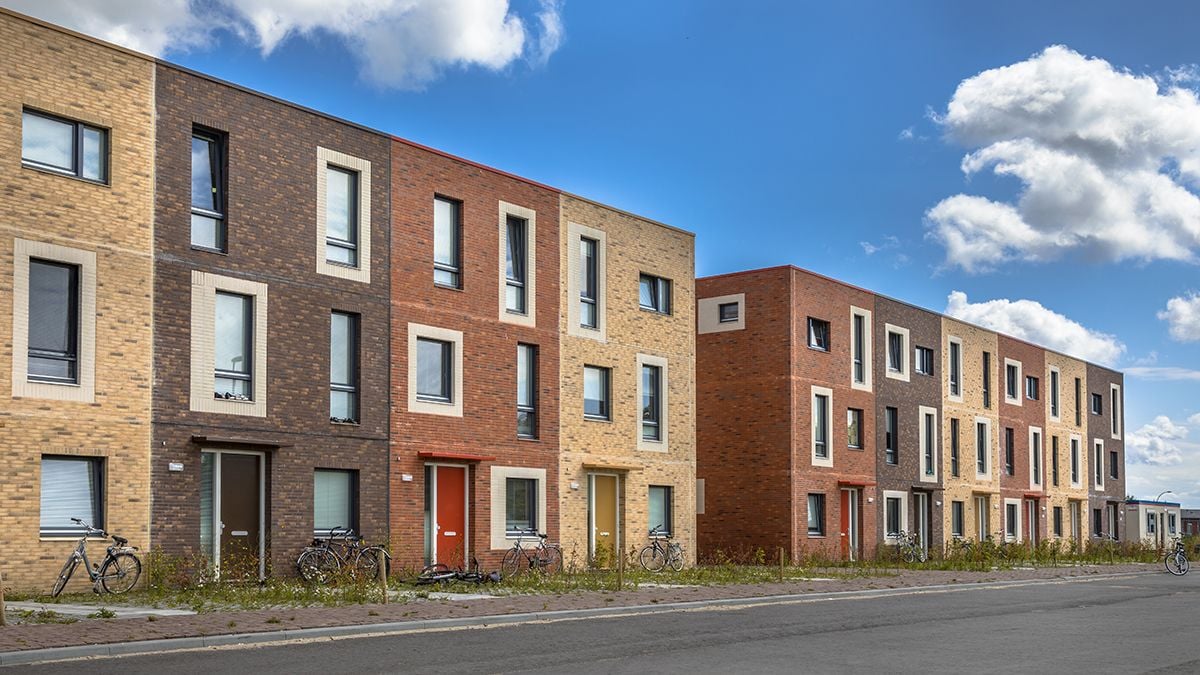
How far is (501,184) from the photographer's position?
96.5 feet

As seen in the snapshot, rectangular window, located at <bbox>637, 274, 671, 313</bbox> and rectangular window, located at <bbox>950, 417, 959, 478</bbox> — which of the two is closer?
rectangular window, located at <bbox>637, 274, 671, 313</bbox>

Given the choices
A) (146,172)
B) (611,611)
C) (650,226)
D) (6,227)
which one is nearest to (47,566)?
(6,227)

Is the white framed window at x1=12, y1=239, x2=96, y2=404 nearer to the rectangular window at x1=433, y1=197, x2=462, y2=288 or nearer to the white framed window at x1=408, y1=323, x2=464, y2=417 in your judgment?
the white framed window at x1=408, y1=323, x2=464, y2=417

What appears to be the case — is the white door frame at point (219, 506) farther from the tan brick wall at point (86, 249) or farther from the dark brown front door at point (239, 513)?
the tan brick wall at point (86, 249)

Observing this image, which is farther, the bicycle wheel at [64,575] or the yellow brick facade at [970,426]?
the yellow brick facade at [970,426]

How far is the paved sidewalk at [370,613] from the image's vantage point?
45.8 feet

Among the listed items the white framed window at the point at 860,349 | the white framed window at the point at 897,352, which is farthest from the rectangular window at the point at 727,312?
the white framed window at the point at 897,352

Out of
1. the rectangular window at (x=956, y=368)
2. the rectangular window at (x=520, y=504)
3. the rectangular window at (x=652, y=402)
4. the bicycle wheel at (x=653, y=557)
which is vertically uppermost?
the rectangular window at (x=956, y=368)

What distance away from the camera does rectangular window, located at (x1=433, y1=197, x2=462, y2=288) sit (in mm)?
27953

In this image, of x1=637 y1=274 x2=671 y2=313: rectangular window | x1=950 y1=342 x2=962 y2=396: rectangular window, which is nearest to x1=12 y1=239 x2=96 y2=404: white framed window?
x1=637 y1=274 x2=671 y2=313: rectangular window

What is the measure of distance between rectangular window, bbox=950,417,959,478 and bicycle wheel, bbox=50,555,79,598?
117ft

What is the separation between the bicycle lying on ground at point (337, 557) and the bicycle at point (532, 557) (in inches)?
132

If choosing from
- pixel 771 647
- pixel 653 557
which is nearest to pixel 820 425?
pixel 653 557

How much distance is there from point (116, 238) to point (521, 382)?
10653 millimetres
